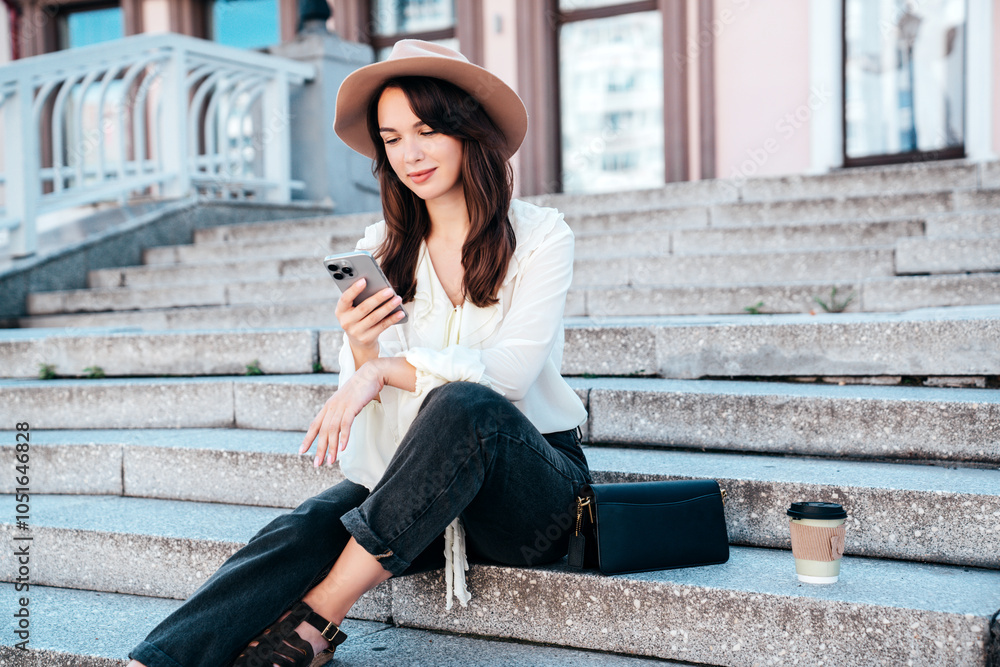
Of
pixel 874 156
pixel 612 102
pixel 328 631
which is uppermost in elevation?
pixel 612 102

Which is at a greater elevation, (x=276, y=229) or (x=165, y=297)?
(x=276, y=229)

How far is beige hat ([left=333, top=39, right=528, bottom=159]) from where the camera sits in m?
1.95

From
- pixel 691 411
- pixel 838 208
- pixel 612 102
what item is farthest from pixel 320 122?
pixel 691 411

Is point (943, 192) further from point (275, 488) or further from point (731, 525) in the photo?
point (275, 488)

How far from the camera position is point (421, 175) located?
2021mm

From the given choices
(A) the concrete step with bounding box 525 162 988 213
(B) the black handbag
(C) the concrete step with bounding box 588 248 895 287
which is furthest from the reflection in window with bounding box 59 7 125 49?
(B) the black handbag

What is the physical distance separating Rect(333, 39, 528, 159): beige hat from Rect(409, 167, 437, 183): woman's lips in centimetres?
22

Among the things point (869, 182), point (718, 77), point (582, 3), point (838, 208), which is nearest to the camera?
point (838, 208)

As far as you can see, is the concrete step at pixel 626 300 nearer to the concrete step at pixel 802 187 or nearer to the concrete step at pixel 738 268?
the concrete step at pixel 738 268

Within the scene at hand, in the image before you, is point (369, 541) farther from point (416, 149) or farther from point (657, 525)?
point (416, 149)

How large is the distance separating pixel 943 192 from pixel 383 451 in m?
3.27

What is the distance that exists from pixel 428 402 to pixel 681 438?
1.00 m

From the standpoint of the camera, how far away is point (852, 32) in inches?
245

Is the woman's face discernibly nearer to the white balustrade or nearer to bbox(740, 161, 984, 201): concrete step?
bbox(740, 161, 984, 201): concrete step
